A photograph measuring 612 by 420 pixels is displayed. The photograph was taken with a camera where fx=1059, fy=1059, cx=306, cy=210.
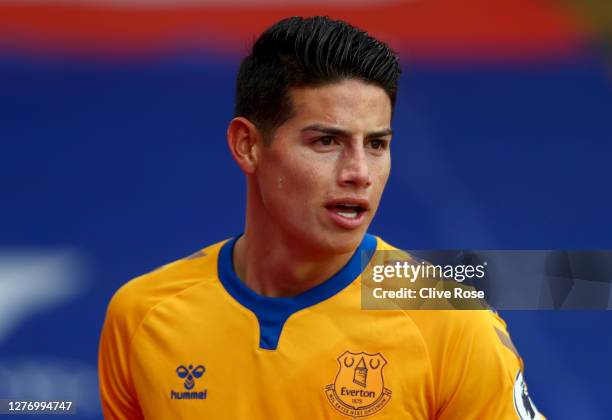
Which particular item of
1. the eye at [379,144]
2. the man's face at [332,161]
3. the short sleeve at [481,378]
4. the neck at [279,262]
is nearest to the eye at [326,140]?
the man's face at [332,161]

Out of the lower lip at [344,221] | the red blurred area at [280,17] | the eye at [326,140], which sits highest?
the red blurred area at [280,17]

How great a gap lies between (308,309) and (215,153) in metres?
1.52

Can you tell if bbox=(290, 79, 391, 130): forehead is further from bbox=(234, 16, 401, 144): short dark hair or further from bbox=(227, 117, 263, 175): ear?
bbox=(227, 117, 263, 175): ear

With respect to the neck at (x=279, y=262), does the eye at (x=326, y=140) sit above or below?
above

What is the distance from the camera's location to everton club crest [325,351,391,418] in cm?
252

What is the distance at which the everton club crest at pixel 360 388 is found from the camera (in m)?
2.52

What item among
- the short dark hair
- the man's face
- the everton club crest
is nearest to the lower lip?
the man's face

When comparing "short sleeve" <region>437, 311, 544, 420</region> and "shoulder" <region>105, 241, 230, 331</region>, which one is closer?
"short sleeve" <region>437, 311, 544, 420</region>

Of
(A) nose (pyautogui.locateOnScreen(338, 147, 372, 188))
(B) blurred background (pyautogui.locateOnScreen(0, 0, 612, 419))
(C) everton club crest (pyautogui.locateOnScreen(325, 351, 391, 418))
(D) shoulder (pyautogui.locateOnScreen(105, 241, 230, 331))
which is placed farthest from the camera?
(B) blurred background (pyautogui.locateOnScreen(0, 0, 612, 419))

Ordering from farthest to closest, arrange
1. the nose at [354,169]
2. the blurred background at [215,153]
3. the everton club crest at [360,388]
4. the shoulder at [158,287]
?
1. the blurred background at [215,153]
2. the shoulder at [158,287]
3. the everton club crest at [360,388]
4. the nose at [354,169]

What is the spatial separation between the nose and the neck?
0.72 feet

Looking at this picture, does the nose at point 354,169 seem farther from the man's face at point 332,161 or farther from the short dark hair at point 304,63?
the short dark hair at point 304,63

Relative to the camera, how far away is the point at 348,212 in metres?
2.44

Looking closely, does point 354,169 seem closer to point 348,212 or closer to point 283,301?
point 348,212
